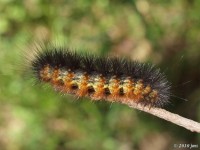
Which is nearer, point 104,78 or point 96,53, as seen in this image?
point 104,78

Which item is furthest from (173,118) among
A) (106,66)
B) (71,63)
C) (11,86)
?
(11,86)

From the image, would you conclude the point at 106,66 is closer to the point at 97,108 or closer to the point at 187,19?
the point at 97,108

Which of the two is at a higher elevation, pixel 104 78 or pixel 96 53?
pixel 96 53

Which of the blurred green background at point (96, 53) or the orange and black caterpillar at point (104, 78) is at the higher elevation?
the blurred green background at point (96, 53)

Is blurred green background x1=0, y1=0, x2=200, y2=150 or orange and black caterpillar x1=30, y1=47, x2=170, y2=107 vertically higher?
blurred green background x1=0, y1=0, x2=200, y2=150
